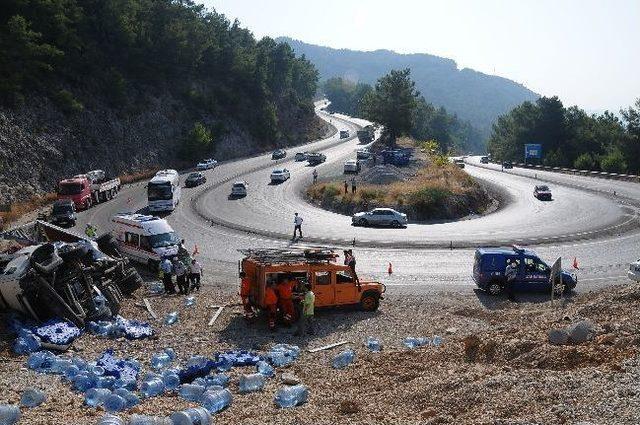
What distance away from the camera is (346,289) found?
69.9 feet

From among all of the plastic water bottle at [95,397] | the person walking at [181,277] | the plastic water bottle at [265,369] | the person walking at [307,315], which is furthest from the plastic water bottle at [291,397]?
the person walking at [181,277]

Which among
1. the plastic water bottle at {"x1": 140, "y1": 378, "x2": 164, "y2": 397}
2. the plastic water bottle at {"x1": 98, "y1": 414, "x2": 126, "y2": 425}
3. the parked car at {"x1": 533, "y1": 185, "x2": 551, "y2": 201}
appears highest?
the parked car at {"x1": 533, "y1": 185, "x2": 551, "y2": 201}

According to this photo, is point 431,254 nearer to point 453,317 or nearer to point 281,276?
point 453,317

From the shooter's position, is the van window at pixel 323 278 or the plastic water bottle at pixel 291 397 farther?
the van window at pixel 323 278

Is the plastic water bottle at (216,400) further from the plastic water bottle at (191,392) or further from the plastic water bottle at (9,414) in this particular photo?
the plastic water bottle at (9,414)

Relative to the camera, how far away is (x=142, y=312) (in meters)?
21.5

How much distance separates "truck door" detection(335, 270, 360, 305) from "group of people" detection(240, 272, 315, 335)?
130cm

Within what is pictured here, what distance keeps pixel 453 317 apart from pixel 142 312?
35.2 feet

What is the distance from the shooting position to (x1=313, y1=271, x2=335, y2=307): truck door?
818 inches

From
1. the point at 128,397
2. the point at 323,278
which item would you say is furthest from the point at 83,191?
the point at 128,397

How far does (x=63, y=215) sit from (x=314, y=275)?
2836cm

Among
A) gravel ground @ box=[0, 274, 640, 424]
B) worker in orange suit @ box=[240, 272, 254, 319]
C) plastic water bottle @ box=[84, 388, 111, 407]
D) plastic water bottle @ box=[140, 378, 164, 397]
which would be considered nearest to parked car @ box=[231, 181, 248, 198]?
gravel ground @ box=[0, 274, 640, 424]

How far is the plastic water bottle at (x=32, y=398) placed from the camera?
1312 centimetres

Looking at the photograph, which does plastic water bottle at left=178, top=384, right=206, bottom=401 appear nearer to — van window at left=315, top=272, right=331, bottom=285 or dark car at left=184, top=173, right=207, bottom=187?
van window at left=315, top=272, right=331, bottom=285
